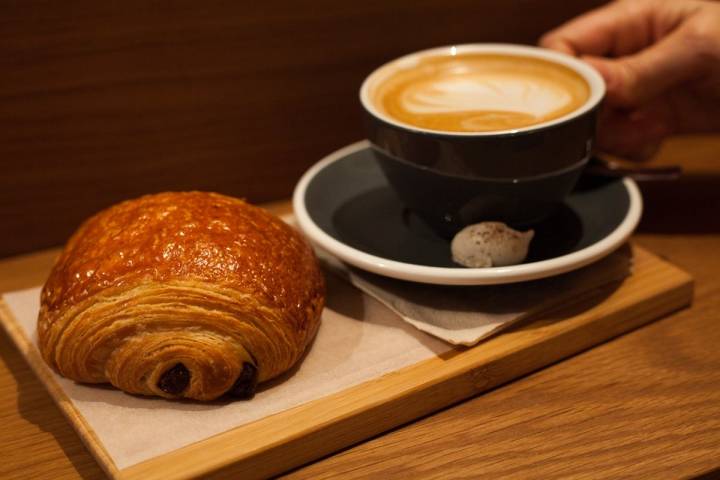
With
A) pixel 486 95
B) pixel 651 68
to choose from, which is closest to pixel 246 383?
pixel 486 95

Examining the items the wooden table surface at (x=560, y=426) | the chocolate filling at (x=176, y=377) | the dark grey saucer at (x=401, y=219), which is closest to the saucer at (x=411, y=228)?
the dark grey saucer at (x=401, y=219)

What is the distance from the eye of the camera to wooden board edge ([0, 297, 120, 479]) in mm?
743

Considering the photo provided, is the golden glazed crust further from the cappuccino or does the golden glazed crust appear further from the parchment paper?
the cappuccino

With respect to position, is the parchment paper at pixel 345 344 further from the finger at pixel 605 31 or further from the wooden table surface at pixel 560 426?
the finger at pixel 605 31

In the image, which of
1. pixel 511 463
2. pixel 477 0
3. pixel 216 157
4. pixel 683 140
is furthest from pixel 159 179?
pixel 683 140

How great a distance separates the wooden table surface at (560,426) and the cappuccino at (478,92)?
0.96ft

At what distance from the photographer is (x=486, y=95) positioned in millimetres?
1047

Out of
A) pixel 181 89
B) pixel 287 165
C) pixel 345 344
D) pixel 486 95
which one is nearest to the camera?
pixel 345 344

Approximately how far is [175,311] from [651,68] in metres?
0.76

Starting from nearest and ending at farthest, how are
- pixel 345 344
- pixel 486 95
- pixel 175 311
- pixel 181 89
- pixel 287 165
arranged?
pixel 175 311
pixel 345 344
pixel 486 95
pixel 181 89
pixel 287 165

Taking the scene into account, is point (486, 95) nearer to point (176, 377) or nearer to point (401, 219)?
point (401, 219)

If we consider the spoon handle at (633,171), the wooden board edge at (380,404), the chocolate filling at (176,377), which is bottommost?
the wooden board edge at (380,404)

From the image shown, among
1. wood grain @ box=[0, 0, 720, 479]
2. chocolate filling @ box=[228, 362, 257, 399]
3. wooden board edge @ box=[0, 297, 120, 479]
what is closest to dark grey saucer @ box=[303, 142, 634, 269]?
wood grain @ box=[0, 0, 720, 479]

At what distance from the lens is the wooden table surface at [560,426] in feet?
2.51
